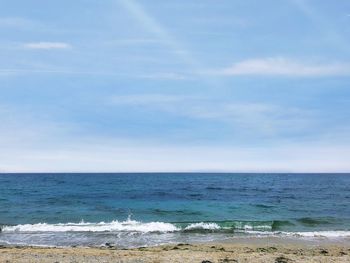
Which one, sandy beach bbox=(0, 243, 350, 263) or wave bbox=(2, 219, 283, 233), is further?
wave bbox=(2, 219, 283, 233)

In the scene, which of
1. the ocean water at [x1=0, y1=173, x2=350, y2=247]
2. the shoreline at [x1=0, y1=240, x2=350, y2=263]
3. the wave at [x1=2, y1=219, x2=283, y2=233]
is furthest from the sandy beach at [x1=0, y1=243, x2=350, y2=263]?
the wave at [x1=2, y1=219, x2=283, y2=233]

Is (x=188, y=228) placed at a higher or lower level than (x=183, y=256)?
lower

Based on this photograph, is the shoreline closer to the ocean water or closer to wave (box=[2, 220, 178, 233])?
the ocean water

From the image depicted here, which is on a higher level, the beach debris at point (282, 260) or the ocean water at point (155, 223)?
the beach debris at point (282, 260)

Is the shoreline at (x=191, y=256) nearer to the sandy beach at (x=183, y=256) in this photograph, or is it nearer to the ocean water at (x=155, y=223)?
the sandy beach at (x=183, y=256)

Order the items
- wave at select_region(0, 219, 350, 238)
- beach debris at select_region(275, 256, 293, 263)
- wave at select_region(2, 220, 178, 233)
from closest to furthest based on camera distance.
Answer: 1. beach debris at select_region(275, 256, 293, 263)
2. wave at select_region(0, 219, 350, 238)
3. wave at select_region(2, 220, 178, 233)

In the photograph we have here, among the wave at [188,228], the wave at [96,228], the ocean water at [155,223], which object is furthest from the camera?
the wave at [96,228]

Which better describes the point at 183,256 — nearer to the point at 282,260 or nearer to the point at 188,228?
the point at 282,260

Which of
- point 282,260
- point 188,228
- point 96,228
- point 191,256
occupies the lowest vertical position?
point 96,228

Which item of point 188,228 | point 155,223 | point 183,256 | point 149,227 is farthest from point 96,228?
point 183,256

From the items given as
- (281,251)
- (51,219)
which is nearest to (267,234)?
(281,251)

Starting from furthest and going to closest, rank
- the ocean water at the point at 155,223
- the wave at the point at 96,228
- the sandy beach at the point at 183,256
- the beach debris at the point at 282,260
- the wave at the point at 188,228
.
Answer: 1. the wave at the point at 96,228
2. the wave at the point at 188,228
3. the ocean water at the point at 155,223
4. the sandy beach at the point at 183,256
5. the beach debris at the point at 282,260

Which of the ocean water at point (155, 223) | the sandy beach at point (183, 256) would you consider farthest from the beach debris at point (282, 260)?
the ocean water at point (155, 223)

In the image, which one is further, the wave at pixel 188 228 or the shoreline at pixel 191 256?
the wave at pixel 188 228
